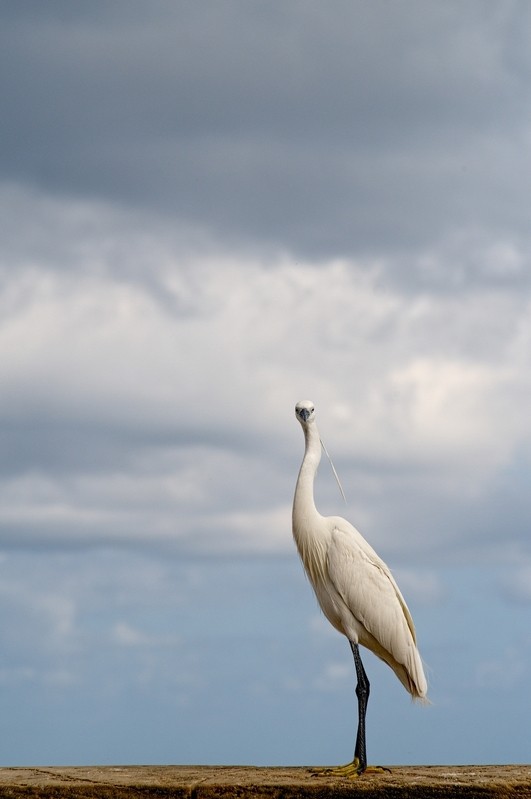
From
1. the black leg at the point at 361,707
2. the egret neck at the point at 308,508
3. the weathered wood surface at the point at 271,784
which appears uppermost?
the egret neck at the point at 308,508

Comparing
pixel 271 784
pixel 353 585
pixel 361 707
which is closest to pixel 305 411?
pixel 353 585

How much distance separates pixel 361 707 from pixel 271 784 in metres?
1.26

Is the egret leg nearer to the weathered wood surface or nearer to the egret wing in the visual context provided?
the weathered wood surface

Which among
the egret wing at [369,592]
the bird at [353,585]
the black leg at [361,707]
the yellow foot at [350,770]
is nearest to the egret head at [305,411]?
the bird at [353,585]

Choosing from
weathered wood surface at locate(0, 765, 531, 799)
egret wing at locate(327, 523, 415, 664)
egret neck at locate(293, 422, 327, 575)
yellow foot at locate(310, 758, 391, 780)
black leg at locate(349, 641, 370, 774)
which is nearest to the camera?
weathered wood surface at locate(0, 765, 531, 799)

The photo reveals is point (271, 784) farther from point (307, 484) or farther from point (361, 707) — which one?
point (307, 484)

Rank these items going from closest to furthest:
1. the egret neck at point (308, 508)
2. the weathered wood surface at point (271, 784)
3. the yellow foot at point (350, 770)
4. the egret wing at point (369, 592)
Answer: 1. the weathered wood surface at point (271, 784)
2. the yellow foot at point (350, 770)
3. the egret wing at point (369, 592)
4. the egret neck at point (308, 508)

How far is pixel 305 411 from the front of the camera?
36.5ft

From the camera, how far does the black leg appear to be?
10297 millimetres

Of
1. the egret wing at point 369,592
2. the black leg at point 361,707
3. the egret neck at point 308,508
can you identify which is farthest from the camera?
the egret neck at point 308,508

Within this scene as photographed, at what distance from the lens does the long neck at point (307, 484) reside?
36.4ft

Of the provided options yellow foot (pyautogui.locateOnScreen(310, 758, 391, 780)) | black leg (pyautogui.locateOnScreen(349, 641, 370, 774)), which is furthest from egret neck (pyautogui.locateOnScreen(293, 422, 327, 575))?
yellow foot (pyautogui.locateOnScreen(310, 758, 391, 780))

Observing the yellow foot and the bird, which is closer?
the yellow foot

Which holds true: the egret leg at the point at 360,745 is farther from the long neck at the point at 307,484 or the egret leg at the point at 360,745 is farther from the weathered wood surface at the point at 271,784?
the long neck at the point at 307,484
